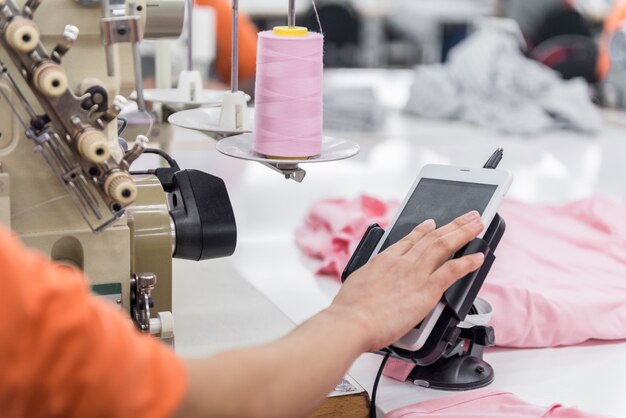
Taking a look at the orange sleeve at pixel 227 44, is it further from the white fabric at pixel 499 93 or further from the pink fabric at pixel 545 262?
the pink fabric at pixel 545 262

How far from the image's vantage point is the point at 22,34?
2.69 ft

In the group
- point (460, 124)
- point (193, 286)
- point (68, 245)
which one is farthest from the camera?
point (460, 124)

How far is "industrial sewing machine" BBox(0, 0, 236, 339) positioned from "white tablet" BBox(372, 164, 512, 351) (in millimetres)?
227

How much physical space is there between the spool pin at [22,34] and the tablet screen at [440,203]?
0.43 m

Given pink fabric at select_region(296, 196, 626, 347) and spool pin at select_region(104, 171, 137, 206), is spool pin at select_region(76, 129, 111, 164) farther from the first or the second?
pink fabric at select_region(296, 196, 626, 347)

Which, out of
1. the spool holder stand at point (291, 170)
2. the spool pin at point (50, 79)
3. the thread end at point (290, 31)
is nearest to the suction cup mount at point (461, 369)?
the spool holder stand at point (291, 170)

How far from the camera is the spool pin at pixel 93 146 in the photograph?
85cm

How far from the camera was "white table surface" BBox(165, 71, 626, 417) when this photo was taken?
1090 mm

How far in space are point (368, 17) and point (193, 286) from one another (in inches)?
→ 208

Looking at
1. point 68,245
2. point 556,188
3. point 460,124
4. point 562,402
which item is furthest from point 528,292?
point 460,124

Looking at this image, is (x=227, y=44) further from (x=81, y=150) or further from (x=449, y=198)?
(x=81, y=150)

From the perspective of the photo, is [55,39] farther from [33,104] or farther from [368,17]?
[368,17]

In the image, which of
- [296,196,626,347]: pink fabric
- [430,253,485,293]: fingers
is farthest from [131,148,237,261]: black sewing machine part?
[296,196,626,347]: pink fabric

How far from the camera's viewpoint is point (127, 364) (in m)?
0.53
